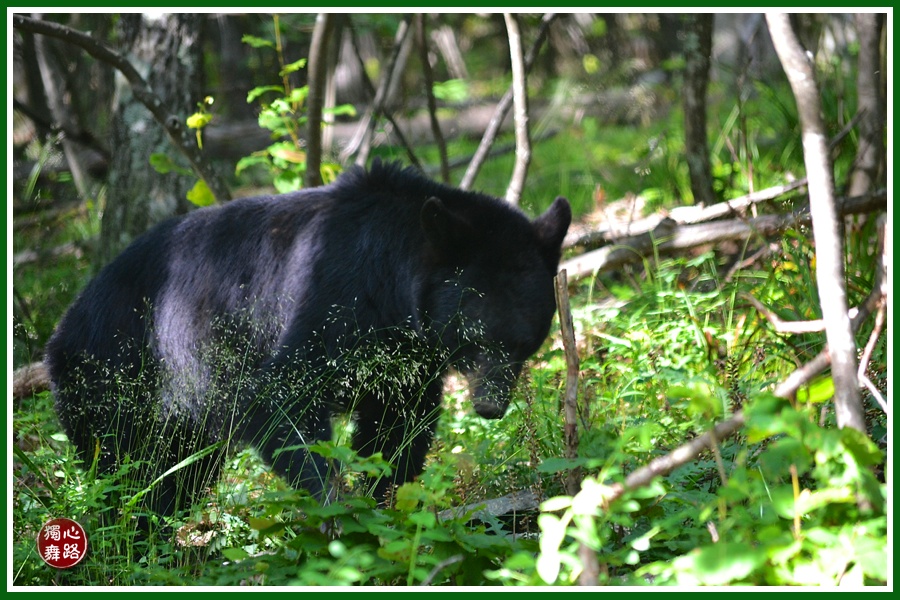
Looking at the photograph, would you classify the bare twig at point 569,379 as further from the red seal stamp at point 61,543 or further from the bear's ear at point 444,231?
the red seal stamp at point 61,543

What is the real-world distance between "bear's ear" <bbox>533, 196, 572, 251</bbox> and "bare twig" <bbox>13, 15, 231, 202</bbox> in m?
2.30

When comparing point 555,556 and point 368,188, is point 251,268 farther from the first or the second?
point 555,556

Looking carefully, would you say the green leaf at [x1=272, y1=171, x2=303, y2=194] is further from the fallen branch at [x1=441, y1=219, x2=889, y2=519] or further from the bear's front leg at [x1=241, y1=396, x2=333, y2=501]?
the fallen branch at [x1=441, y1=219, x2=889, y2=519]

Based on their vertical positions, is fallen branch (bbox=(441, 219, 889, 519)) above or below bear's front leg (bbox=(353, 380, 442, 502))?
above

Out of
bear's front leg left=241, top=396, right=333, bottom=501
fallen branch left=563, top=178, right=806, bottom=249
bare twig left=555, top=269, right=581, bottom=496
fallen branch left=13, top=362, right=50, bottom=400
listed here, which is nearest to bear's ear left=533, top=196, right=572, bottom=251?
bare twig left=555, top=269, right=581, bottom=496

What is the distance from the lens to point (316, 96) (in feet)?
18.0

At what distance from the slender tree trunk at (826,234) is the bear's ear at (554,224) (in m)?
1.43

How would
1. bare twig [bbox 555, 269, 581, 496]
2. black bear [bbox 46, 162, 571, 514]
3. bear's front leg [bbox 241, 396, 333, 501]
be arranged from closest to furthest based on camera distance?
bare twig [bbox 555, 269, 581, 496]
bear's front leg [bbox 241, 396, 333, 501]
black bear [bbox 46, 162, 571, 514]

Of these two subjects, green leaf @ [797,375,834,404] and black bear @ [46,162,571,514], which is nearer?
green leaf @ [797,375,834,404]

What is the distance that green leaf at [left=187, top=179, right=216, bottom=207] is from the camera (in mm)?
5363

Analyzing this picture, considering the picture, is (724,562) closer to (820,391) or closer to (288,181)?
(820,391)

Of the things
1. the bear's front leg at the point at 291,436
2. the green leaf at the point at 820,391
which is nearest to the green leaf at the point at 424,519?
the green leaf at the point at 820,391

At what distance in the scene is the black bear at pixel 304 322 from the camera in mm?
3758

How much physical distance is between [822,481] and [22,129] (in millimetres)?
10397
